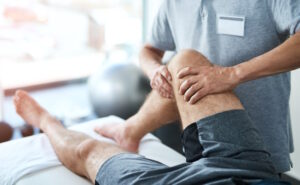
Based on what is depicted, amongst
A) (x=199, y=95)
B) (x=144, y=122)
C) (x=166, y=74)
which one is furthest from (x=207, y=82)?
(x=144, y=122)

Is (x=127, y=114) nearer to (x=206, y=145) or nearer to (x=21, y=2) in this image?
(x=206, y=145)

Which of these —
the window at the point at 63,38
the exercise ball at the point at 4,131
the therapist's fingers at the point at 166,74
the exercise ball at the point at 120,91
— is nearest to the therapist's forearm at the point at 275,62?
the therapist's fingers at the point at 166,74

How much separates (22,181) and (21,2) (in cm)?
210

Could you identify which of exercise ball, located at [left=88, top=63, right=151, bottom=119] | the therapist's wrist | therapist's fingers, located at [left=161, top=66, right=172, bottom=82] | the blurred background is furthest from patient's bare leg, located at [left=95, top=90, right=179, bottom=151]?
the blurred background

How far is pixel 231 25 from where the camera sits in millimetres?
1330

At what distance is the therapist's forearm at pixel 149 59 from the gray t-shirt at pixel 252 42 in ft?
0.63

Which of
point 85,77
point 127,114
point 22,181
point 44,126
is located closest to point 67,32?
point 85,77

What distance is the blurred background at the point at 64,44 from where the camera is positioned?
294 centimetres

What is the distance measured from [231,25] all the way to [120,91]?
1.06m

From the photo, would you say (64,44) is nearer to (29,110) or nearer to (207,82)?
(29,110)

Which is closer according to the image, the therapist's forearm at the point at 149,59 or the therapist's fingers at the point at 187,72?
the therapist's fingers at the point at 187,72

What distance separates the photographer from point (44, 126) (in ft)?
5.31

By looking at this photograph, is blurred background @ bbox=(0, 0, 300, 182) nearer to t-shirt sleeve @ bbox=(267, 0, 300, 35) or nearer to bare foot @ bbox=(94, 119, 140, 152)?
bare foot @ bbox=(94, 119, 140, 152)

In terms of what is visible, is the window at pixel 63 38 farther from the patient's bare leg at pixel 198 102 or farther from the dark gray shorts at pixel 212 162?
the dark gray shorts at pixel 212 162
